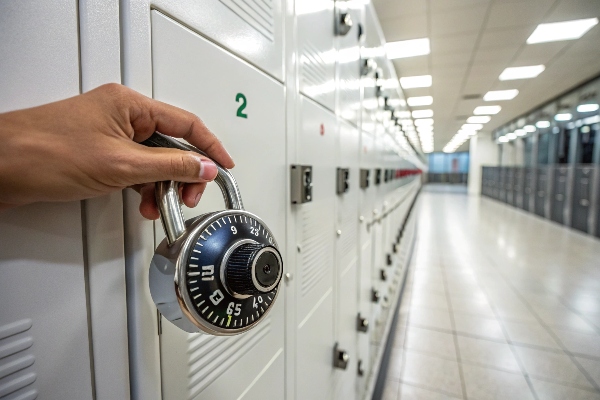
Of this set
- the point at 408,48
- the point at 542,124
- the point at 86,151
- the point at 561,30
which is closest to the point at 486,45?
the point at 561,30

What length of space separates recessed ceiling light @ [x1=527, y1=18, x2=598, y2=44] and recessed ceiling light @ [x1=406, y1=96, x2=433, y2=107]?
380cm

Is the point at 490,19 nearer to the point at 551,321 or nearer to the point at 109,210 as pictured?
the point at 551,321

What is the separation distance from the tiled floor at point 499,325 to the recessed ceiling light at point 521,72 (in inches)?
147

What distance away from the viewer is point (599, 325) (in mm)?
3232

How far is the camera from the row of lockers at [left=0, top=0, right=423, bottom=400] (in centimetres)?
36

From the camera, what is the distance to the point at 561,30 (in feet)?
15.6

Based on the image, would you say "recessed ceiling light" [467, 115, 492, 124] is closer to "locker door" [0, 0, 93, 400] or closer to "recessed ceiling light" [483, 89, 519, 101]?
"recessed ceiling light" [483, 89, 519, 101]

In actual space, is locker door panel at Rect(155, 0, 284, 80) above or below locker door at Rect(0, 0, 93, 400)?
above

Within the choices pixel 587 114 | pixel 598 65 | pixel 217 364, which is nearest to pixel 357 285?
pixel 217 364

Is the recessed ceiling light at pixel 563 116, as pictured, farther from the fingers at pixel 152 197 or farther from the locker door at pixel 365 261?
the fingers at pixel 152 197

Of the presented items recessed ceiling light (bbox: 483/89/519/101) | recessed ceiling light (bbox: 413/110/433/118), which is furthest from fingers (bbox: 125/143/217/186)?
recessed ceiling light (bbox: 413/110/433/118)

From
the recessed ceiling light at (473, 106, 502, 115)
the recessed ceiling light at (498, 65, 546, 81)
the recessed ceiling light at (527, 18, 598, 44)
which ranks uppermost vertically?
the recessed ceiling light at (473, 106, 502, 115)

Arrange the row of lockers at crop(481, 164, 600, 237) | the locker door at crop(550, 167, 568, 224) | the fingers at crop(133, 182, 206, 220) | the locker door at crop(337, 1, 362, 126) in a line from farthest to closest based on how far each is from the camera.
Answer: the locker door at crop(550, 167, 568, 224) < the row of lockers at crop(481, 164, 600, 237) < the locker door at crop(337, 1, 362, 126) < the fingers at crop(133, 182, 206, 220)

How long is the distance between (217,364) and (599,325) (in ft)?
14.1
